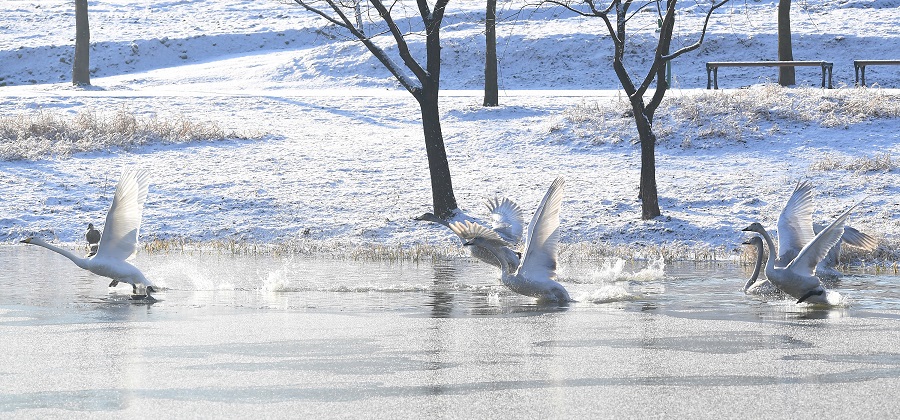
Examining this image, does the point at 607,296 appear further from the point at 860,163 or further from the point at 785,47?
the point at 785,47

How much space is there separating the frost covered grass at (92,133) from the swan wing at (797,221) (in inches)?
660

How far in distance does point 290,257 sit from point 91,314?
666 cm

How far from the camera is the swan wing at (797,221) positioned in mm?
13734

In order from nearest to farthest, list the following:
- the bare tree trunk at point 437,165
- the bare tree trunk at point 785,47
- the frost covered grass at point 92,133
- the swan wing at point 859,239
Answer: the swan wing at point 859,239
the bare tree trunk at point 437,165
the frost covered grass at point 92,133
the bare tree trunk at point 785,47

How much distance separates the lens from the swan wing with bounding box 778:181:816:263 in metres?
13.7

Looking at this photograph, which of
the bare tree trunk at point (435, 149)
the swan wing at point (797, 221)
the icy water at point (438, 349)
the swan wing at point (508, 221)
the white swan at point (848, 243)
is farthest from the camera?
the bare tree trunk at point (435, 149)

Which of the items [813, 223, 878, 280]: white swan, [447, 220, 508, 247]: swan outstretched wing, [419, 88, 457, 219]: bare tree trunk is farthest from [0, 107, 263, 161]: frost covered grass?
[813, 223, 878, 280]: white swan

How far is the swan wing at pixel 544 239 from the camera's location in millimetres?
11836

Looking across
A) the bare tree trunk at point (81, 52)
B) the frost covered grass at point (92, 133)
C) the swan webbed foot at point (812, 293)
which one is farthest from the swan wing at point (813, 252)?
the bare tree trunk at point (81, 52)

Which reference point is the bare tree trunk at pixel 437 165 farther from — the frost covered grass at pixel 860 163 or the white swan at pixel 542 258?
the white swan at pixel 542 258

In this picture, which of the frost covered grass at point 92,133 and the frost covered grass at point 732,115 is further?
the frost covered grass at point 92,133

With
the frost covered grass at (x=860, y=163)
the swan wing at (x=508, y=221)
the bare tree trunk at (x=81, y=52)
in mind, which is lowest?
the swan wing at (x=508, y=221)

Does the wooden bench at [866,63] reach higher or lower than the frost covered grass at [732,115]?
higher

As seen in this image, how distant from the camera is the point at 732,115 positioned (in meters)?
26.4
